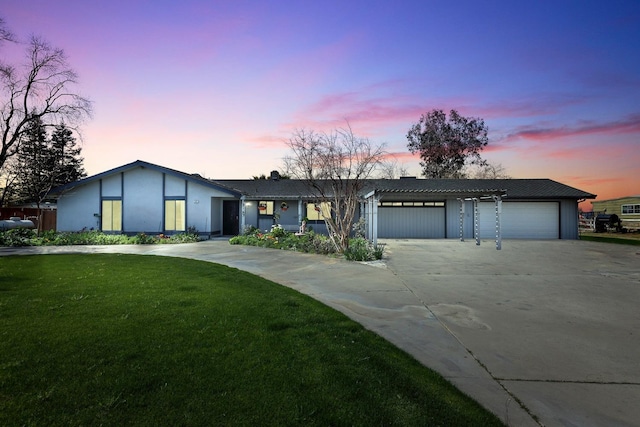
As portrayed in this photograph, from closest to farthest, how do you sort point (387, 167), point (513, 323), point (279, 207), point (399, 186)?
point (513, 323)
point (387, 167)
point (279, 207)
point (399, 186)

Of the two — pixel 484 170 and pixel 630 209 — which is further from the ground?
pixel 484 170

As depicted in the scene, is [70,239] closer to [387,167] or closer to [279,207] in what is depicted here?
[279,207]

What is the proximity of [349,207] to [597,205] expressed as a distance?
38833 millimetres

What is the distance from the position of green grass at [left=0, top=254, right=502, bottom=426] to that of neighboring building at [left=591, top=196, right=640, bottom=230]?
35.9m

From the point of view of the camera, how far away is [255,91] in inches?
583

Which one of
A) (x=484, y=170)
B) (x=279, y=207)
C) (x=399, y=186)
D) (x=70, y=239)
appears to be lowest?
(x=70, y=239)

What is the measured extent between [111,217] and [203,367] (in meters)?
18.9

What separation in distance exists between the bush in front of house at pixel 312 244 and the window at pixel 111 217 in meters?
7.65

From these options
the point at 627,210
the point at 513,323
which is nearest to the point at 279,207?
the point at 513,323

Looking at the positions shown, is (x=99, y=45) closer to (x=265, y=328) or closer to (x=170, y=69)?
(x=170, y=69)

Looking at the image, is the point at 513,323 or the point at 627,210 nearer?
the point at 513,323

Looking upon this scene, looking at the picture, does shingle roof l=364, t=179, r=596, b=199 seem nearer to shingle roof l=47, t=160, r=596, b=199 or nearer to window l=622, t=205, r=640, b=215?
shingle roof l=47, t=160, r=596, b=199

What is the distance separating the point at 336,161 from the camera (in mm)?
14711

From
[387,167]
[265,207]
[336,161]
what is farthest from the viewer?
[265,207]
